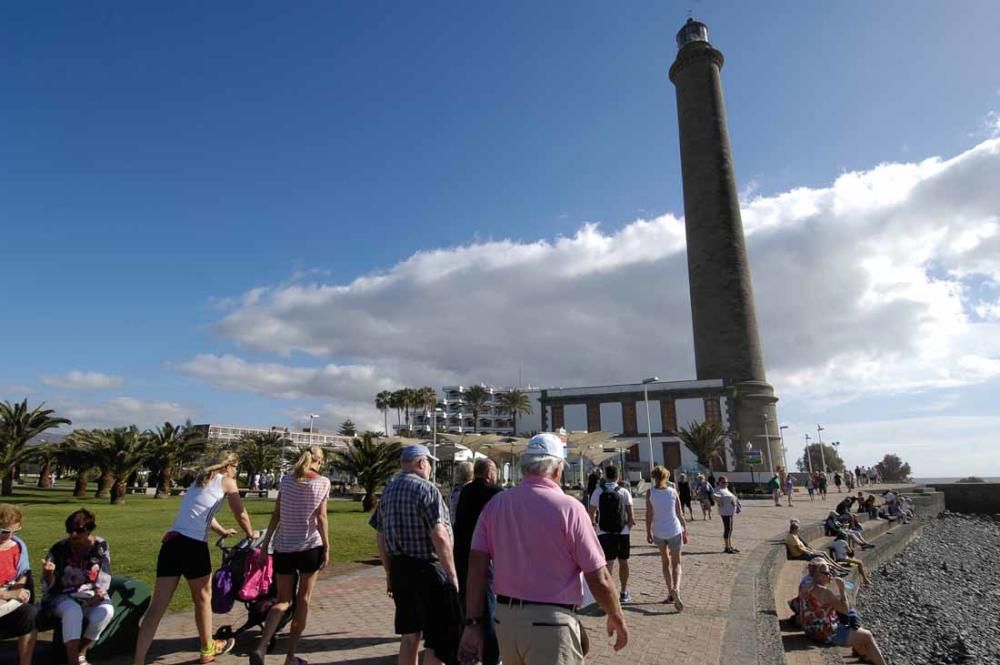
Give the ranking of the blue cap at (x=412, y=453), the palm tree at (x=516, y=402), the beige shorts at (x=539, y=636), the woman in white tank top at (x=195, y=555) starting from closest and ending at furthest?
the beige shorts at (x=539, y=636) < the blue cap at (x=412, y=453) < the woman in white tank top at (x=195, y=555) < the palm tree at (x=516, y=402)

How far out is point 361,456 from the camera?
21.6 meters

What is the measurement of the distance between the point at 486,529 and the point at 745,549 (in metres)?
10.6

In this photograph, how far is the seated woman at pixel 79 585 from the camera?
4.28 metres

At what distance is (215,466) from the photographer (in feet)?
15.0

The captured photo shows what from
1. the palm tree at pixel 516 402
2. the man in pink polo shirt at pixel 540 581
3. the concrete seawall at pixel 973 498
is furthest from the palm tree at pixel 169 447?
the concrete seawall at pixel 973 498

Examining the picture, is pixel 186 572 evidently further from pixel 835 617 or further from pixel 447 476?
pixel 447 476

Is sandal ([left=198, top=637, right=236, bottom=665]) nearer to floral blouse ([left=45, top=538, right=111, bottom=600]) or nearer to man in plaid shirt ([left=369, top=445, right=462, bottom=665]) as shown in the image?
floral blouse ([left=45, top=538, right=111, bottom=600])

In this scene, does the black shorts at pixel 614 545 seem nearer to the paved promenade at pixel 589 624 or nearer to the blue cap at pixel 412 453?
the paved promenade at pixel 589 624

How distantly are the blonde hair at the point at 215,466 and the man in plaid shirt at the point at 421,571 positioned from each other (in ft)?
5.55

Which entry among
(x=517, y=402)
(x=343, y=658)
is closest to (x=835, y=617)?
(x=343, y=658)

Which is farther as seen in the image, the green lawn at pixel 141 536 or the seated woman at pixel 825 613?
the green lawn at pixel 141 536

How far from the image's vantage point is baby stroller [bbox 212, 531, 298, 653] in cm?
469

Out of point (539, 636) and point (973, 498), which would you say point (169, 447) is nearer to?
point (539, 636)

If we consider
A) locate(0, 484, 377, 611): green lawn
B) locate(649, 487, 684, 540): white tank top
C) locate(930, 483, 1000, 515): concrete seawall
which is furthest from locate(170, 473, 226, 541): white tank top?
locate(930, 483, 1000, 515): concrete seawall
